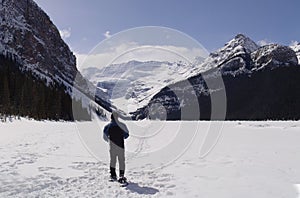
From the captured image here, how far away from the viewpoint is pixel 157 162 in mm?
12875

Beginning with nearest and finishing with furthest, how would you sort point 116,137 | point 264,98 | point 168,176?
point 168,176 < point 116,137 < point 264,98

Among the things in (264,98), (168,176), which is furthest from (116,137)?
(264,98)

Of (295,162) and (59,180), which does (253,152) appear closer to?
(295,162)

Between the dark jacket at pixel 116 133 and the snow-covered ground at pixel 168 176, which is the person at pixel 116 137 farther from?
the snow-covered ground at pixel 168 176

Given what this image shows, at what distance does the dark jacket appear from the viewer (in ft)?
34.2

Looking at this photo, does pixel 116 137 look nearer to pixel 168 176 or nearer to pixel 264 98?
pixel 168 176

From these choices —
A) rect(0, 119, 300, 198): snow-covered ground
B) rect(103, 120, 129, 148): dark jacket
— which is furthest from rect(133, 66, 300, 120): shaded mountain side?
rect(103, 120, 129, 148): dark jacket

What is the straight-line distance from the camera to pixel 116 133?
10.5 meters

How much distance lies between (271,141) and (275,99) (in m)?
137

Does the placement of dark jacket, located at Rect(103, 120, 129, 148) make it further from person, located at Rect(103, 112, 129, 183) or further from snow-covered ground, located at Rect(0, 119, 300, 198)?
snow-covered ground, located at Rect(0, 119, 300, 198)

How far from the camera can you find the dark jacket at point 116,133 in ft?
34.2

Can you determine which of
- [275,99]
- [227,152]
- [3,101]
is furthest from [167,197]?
[275,99]

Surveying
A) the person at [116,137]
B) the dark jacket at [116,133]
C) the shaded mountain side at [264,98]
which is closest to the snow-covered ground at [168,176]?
the person at [116,137]

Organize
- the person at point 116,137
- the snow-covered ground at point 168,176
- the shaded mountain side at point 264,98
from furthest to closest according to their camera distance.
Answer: the shaded mountain side at point 264,98, the person at point 116,137, the snow-covered ground at point 168,176
